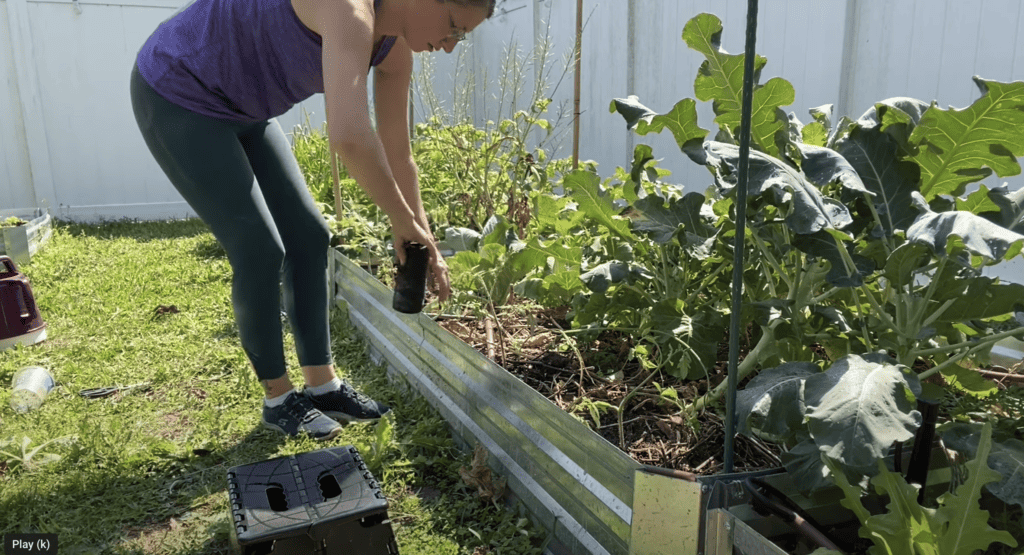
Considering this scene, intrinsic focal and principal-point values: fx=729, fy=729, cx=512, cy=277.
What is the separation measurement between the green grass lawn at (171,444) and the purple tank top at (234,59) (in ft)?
3.21

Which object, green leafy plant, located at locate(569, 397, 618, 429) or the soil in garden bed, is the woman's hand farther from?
green leafy plant, located at locate(569, 397, 618, 429)

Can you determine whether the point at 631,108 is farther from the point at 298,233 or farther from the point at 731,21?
the point at 731,21

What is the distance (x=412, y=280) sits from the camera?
77.7 inches

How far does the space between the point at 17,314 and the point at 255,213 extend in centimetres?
195

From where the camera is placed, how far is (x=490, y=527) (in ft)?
5.81

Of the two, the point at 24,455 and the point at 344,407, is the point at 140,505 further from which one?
the point at 344,407

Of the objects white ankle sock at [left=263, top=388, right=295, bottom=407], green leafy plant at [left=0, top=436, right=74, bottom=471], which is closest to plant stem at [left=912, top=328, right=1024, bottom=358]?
white ankle sock at [left=263, top=388, right=295, bottom=407]

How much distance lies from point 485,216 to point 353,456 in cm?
197

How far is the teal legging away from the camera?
1.94m

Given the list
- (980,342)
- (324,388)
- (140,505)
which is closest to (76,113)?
(324,388)

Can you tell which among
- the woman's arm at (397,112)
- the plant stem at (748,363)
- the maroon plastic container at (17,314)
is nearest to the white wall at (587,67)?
the woman's arm at (397,112)

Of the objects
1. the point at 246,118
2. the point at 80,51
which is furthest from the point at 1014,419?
the point at 80,51

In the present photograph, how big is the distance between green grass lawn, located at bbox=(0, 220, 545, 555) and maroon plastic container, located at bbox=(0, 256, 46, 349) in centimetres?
7

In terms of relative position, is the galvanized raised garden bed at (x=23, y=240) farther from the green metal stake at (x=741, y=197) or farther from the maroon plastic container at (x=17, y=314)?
the green metal stake at (x=741, y=197)
